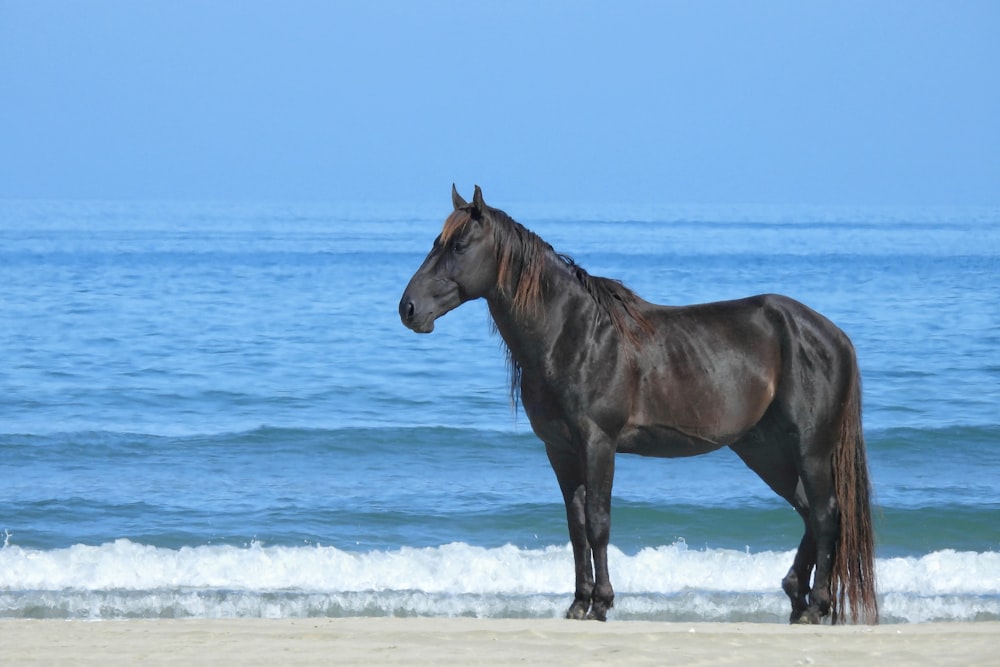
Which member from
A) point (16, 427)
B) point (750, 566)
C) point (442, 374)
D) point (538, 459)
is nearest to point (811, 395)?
point (750, 566)

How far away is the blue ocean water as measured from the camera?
7.22 metres

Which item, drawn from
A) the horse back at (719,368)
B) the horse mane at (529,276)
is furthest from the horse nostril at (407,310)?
the horse back at (719,368)

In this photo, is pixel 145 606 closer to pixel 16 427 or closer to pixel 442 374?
pixel 16 427

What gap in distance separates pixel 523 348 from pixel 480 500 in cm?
502

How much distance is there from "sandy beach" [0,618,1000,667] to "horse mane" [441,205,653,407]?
1.10m

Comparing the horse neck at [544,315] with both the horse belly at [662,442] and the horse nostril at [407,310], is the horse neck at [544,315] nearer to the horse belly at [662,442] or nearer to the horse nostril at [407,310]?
the horse nostril at [407,310]

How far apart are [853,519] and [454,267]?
207 centimetres

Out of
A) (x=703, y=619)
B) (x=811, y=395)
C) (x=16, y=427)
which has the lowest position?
(x=16, y=427)

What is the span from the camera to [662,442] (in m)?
4.96

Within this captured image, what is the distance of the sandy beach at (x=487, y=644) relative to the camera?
4.23 m

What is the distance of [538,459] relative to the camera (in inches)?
447

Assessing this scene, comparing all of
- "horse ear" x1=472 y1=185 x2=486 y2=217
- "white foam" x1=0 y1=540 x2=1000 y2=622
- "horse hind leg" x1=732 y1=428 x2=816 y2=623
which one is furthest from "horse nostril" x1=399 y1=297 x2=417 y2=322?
"white foam" x1=0 y1=540 x2=1000 y2=622

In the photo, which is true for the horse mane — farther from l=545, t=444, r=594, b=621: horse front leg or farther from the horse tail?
the horse tail

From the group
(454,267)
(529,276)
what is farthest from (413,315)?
(529,276)
